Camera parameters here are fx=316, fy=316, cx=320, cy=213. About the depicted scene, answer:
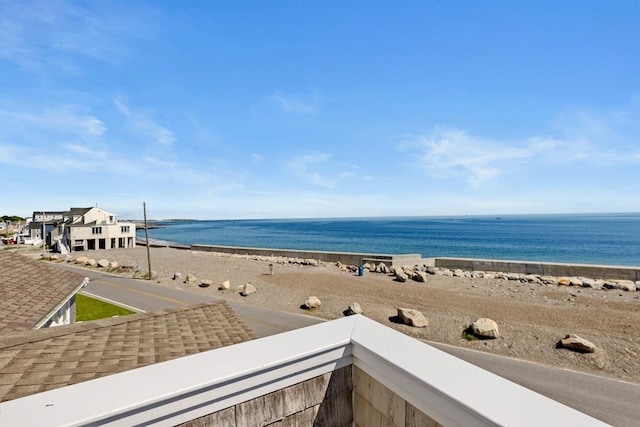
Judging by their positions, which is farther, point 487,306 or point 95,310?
point 487,306

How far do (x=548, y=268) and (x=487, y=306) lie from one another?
14.6m

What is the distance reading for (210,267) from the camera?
109 feet

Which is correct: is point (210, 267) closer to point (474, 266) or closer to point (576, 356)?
point (474, 266)

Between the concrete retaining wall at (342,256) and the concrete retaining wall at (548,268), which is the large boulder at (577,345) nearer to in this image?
the concrete retaining wall at (548,268)

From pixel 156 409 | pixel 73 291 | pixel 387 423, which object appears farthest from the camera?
pixel 73 291

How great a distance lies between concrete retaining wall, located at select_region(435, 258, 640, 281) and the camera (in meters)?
24.9

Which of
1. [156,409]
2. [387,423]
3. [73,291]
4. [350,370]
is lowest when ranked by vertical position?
[73,291]

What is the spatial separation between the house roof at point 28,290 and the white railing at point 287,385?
6606mm

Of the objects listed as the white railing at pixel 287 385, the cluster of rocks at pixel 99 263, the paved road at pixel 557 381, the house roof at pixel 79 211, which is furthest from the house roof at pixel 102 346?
the house roof at pixel 79 211

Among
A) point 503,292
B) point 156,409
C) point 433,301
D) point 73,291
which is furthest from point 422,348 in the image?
point 503,292

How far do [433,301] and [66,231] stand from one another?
207 ft

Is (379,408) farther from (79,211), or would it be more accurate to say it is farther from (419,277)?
(79,211)

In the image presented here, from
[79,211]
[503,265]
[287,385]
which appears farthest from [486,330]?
[79,211]

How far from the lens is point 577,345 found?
1156cm
